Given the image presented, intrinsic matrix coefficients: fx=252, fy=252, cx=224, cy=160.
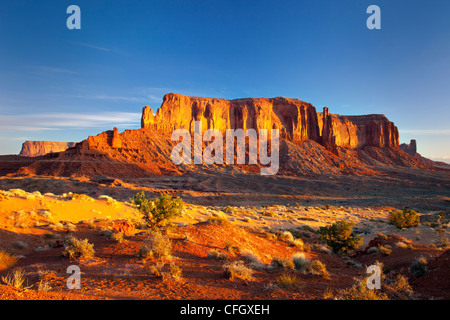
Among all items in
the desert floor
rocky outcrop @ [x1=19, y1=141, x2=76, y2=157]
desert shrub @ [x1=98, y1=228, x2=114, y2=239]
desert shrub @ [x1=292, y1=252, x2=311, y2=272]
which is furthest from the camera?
rocky outcrop @ [x1=19, y1=141, x2=76, y2=157]

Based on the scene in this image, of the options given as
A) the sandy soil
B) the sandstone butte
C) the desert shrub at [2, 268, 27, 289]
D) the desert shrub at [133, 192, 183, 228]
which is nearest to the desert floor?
the sandy soil

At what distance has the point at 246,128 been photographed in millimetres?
101125

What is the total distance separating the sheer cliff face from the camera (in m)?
93.2

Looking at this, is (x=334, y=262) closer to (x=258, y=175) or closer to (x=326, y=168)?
(x=258, y=175)

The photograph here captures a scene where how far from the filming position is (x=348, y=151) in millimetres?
111750

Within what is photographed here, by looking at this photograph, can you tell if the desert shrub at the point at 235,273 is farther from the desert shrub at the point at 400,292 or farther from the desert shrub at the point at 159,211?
the desert shrub at the point at 159,211

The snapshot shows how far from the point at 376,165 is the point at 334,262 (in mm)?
109502

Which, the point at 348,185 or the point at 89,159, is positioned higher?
the point at 89,159

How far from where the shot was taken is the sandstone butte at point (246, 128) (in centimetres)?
6119

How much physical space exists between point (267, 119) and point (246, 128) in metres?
10.3

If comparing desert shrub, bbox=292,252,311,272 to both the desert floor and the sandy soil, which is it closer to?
the desert floor

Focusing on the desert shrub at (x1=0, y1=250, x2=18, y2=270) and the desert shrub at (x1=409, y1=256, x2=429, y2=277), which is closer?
the desert shrub at (x1=0, y1=250, x2=18, y2=270)

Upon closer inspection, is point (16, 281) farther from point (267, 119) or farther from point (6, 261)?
point (267, 119)

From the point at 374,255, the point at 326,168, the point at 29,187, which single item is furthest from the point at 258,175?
the point at 374,255
